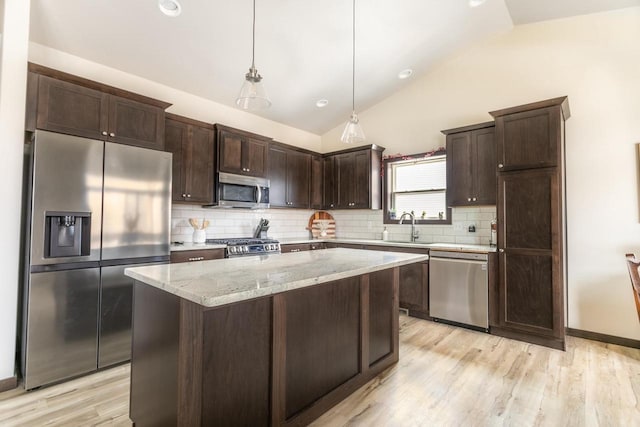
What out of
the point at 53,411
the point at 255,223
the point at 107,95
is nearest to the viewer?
the point at 53,411

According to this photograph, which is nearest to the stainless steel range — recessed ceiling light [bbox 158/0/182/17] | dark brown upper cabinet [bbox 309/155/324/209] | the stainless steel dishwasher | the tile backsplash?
the tile backsplash

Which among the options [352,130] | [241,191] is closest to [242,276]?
[352,130]

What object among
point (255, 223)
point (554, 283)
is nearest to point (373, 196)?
point (255, 223)

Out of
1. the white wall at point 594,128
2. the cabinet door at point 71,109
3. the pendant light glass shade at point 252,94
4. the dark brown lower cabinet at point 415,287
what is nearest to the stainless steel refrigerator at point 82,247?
the cabinet door at point 71,109

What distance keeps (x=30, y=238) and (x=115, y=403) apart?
1.33m

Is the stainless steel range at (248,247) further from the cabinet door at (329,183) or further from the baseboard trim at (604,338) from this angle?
the baseboard trim at (604,338)

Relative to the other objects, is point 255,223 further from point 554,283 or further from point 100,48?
point 554,283

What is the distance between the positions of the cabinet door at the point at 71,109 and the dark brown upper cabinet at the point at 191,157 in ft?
2.67

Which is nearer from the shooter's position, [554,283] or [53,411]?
[53,411]

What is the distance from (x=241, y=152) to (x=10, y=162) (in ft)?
7.41

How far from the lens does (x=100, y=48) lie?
2.97m

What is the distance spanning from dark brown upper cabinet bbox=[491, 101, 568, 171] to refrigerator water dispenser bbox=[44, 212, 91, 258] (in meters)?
4.00

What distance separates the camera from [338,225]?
558 centimetres

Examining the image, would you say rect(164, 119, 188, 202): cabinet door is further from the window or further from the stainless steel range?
the window
